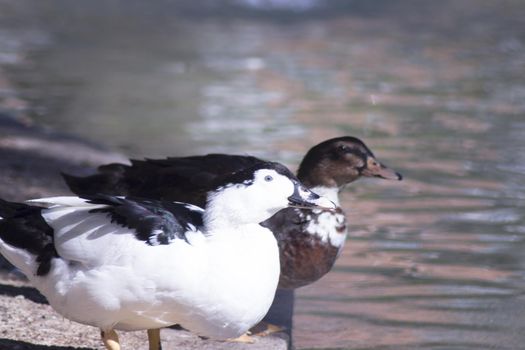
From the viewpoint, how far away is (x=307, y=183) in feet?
20.5

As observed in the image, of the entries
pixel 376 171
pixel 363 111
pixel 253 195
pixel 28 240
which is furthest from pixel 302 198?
pixel 363 111

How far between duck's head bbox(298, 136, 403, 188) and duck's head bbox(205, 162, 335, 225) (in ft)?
4.97

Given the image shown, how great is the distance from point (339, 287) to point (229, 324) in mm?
2519

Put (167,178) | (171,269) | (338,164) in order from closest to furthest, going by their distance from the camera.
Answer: (171,269)
(167,178)
(338,164)

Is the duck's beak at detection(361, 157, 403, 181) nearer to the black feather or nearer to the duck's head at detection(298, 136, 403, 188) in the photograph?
the duck's head at detection(298, 136, 403, 188)

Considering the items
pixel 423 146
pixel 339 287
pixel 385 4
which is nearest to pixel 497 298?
pixel 339 287

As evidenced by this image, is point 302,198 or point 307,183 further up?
point 302,198

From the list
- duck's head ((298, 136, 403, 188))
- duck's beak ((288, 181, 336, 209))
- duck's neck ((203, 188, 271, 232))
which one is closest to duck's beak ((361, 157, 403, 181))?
duck's head ((298, 136, 403, 188))

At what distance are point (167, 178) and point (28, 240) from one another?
1.38 m

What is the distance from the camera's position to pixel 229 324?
446cm

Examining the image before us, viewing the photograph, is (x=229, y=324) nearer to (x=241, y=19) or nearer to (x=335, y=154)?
(x=335, y=154)

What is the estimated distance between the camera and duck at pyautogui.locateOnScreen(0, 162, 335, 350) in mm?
4340

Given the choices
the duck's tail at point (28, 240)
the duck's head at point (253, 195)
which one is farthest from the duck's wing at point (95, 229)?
the duck's head at point (253, 195)

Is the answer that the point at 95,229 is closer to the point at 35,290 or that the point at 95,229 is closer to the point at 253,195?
the point at 253,195
